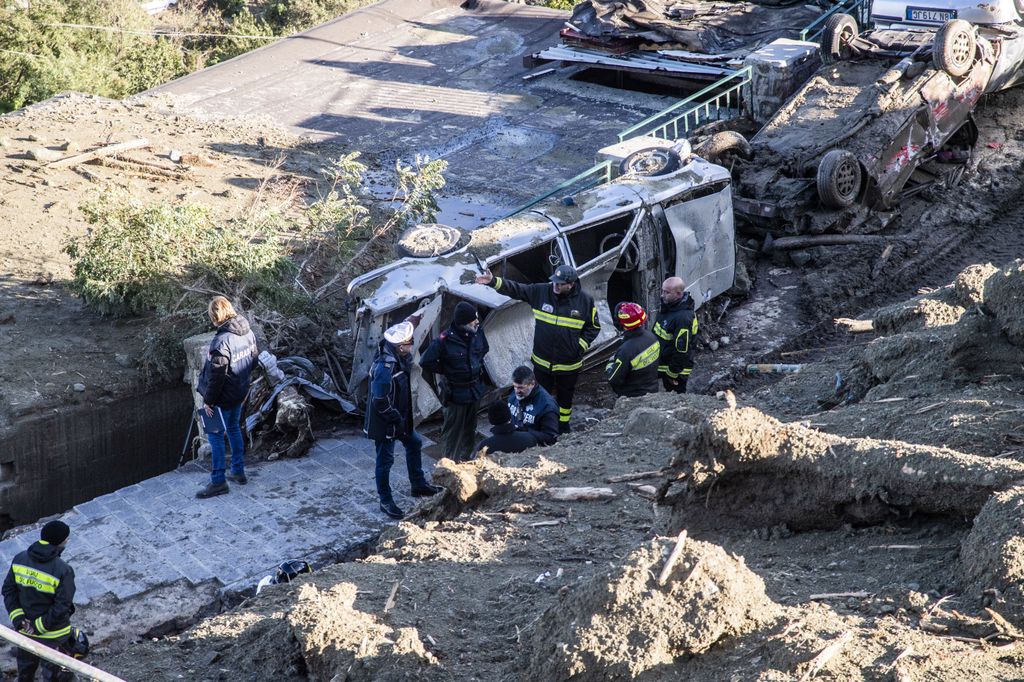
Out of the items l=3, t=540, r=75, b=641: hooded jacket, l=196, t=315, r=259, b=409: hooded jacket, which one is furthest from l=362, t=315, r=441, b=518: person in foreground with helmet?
l=3, t=540, r=75, b=641: hooded jacket

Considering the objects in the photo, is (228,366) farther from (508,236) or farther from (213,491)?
(508,236)

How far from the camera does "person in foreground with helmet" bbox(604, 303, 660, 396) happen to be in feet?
28.1

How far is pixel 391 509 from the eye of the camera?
8109mm

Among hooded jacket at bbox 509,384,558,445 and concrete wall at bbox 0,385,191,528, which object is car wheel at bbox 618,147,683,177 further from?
concrete wall at bbox 0,385,191,528

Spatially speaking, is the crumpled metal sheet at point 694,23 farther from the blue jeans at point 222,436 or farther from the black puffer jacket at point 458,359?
the blue jeans at point 222,436

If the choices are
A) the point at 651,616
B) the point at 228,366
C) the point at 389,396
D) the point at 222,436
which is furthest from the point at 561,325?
the point at 651,616

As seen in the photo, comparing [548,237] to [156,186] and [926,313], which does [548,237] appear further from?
[156,186]

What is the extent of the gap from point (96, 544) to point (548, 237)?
4603mm

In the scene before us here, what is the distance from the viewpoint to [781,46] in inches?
590

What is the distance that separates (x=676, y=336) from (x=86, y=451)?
18.0 feet

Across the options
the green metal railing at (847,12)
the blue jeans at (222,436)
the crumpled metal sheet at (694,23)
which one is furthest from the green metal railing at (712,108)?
the blue jeans at (222,436)

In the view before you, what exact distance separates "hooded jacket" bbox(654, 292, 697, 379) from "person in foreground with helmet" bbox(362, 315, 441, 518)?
2.23 metres

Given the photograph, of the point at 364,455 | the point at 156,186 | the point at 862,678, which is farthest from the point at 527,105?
the point at 862,678

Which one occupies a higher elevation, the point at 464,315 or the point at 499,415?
the point at 464,315
